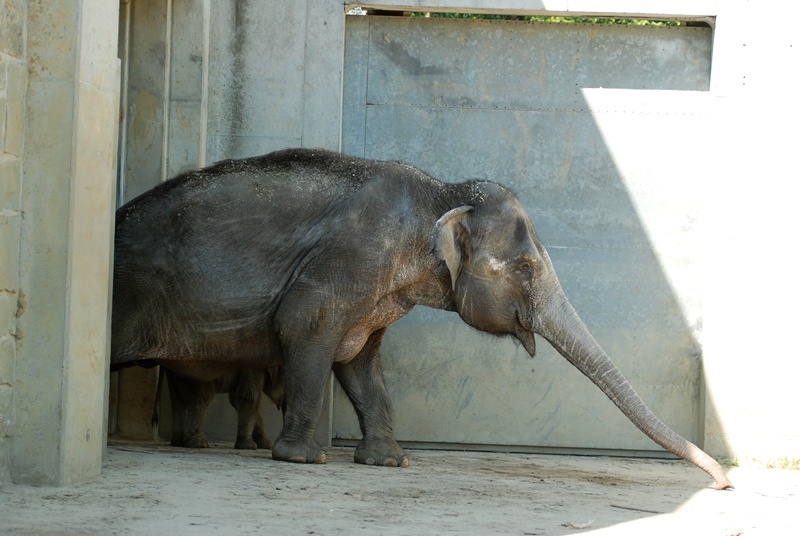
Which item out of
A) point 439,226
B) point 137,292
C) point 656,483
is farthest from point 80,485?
point 656,483

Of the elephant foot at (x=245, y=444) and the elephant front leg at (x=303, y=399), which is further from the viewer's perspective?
the elephant foot at (x=245, y=444)

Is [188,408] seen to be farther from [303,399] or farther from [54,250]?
[54,250]

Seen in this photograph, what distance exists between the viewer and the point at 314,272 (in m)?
7.42

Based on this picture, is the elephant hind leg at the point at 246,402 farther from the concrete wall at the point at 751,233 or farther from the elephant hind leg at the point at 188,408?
the concrete wall at the point at 751,233

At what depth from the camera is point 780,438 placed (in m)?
8.59

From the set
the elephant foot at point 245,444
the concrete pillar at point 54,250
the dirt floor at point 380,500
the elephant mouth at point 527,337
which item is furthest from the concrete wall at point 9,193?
the elephant mouth at point 527,337

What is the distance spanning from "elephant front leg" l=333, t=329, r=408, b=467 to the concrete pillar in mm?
Result: 2278

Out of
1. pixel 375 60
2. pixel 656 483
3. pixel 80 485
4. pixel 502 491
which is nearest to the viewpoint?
pixel 80 485

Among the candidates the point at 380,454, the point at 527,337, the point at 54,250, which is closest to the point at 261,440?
the point at 380,454

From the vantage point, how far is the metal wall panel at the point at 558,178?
8.91 metres

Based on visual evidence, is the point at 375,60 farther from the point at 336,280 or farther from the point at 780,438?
the point at 780,438

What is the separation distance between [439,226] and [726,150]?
8.37 feet

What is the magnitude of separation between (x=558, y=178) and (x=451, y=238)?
186 cm

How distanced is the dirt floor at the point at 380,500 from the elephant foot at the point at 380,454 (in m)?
0.09
